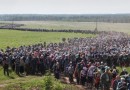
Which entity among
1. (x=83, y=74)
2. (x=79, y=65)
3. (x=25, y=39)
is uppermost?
(x=79, y=65)

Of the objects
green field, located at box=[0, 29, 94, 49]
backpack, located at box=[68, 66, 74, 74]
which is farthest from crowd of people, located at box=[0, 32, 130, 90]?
green field, located at box=[0, 29, 94, 49]

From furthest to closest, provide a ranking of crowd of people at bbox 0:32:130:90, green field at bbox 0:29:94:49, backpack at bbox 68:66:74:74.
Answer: green field at bbox 0:29:94:49 → backpack at bbox 68:66:74:74 → crowd of people at bbox 0:32:130:90

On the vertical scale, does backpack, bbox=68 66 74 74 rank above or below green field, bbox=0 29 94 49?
above

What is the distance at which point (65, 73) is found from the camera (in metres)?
28.3

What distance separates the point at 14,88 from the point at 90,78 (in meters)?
5.30

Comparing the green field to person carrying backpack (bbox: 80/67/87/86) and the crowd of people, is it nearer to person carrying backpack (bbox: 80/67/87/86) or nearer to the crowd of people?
the crowd of people

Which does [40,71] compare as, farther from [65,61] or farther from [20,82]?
[20,82]

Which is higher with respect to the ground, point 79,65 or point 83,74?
point 79,65

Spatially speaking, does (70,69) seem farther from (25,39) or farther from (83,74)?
(25,39)

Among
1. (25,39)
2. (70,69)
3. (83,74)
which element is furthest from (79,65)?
(25,39)

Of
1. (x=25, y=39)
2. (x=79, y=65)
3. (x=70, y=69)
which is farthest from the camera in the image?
(x=25, y=39)

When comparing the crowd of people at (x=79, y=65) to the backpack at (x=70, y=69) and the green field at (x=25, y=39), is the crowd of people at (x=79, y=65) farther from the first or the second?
the green field at (x=25, y=39)

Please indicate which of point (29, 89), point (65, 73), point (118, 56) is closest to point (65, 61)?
point (65, 73)

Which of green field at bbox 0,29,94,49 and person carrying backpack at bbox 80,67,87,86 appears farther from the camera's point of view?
green field at bbox 0,29,94,49
